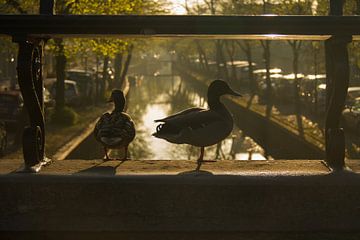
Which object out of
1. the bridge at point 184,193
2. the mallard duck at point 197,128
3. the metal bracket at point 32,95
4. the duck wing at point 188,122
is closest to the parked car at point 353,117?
the bridge at point 184,193

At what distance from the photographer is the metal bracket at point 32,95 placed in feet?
24.8

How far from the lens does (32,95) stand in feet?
25.6

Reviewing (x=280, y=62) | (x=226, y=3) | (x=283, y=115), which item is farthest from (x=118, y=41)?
(x=280, y=62)

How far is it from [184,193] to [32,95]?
276cm

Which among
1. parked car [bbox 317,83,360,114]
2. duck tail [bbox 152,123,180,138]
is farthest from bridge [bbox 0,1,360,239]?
parked car [bbox 317,83,360,114]

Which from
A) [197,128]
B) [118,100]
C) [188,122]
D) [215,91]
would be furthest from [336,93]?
[118,100]

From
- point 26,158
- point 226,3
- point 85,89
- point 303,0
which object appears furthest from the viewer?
point 226,3

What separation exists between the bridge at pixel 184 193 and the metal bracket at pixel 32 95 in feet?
0.11

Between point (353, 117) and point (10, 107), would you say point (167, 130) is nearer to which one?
point (353, 117)

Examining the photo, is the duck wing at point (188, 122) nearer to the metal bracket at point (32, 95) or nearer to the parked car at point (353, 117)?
the metal bracket at point (32, 95)

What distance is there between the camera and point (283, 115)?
25422 mm

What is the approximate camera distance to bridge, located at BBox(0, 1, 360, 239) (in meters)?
7.10

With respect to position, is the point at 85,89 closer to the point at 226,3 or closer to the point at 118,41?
the point at 118,41

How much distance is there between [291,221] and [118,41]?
14184 millimetres
